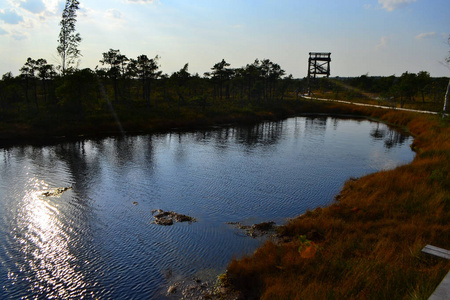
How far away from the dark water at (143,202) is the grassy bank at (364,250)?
84.6 inches

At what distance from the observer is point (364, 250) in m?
10.7

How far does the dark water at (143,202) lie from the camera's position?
11.4m

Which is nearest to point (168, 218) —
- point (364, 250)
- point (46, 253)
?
point (46, 253)

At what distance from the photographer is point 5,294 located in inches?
402

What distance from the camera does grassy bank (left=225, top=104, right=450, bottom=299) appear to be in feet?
26.3

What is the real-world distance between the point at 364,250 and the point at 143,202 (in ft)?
41.7

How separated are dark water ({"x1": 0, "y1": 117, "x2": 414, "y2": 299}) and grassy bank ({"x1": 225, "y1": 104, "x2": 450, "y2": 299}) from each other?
Result: 84.6 inches

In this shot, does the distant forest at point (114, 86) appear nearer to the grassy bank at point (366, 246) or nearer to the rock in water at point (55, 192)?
the rock in water at point (55, 192)

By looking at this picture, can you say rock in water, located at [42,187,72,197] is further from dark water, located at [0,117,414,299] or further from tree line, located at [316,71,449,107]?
tree line, located at [316,71,449,107]

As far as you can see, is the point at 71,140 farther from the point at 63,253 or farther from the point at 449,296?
the point at 449,296

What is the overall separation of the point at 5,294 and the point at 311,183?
18722 mm

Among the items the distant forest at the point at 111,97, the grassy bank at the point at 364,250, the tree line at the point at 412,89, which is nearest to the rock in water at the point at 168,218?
the grassy bank at the point at 364,250

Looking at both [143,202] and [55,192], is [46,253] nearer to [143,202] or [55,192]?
[143,202]

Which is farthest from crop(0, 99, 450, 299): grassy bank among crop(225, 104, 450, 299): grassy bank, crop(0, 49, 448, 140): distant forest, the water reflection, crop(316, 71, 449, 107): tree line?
crop(316, 71, 449, 107): tree line
